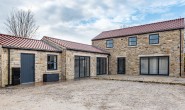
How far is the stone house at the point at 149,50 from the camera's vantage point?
16750mm

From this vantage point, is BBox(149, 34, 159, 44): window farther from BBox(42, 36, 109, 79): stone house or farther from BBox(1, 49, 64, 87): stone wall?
BBox(1, 49, 64, 87): stone wall

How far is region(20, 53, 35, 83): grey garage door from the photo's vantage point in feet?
41.8

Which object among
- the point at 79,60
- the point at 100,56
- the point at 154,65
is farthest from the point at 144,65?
the point at 79,60

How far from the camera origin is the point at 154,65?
18125 mm

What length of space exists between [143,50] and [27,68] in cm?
1262

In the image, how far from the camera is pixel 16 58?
1223 cm

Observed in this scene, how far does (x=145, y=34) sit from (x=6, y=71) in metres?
14.6

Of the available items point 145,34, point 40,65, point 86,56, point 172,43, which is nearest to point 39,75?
point 40,65

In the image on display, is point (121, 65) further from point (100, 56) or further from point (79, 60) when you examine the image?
point (79, 60)

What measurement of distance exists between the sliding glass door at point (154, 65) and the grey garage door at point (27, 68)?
1208 centimetres

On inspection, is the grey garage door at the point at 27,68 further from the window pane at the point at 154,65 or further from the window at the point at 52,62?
the window pane at the point at 154,65

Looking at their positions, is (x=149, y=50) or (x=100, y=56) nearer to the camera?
(x=149, y=50)

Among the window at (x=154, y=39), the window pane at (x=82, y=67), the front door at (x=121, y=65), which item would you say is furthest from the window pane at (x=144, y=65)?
the window pane at (x=82, y=67)

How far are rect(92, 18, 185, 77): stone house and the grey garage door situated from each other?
10.8 meters
